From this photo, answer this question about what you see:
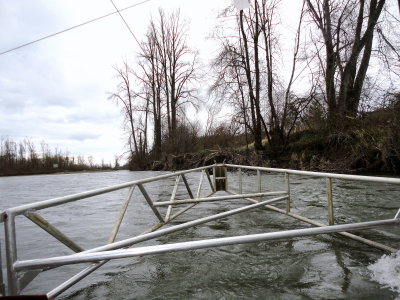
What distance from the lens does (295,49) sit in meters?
15.3

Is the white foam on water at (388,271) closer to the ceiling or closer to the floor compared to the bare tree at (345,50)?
closer to the floor

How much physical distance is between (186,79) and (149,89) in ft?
13.6

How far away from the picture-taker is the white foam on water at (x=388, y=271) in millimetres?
2389

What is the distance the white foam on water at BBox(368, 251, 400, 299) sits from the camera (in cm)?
239

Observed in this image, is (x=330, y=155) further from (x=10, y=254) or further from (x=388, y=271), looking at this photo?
(x=10, y=254)

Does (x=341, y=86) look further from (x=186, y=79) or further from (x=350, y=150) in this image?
(x=186, y=79)

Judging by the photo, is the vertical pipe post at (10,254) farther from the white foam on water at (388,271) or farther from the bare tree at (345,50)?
the bare tree at (345,50)

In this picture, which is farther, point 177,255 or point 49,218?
point 49,218

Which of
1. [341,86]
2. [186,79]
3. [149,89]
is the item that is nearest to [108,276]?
[341,86]

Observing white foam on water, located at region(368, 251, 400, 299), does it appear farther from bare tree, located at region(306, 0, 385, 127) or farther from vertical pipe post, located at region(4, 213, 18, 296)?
bare tree, located at region(306, 0, 385, 127)

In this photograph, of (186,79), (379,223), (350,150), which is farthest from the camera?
(186,79)

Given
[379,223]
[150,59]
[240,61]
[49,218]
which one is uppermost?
[150,59]

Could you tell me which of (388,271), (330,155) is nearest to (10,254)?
(388,271)

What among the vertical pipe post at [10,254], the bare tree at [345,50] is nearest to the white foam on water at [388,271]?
the vertical pipe post at [10,254]
